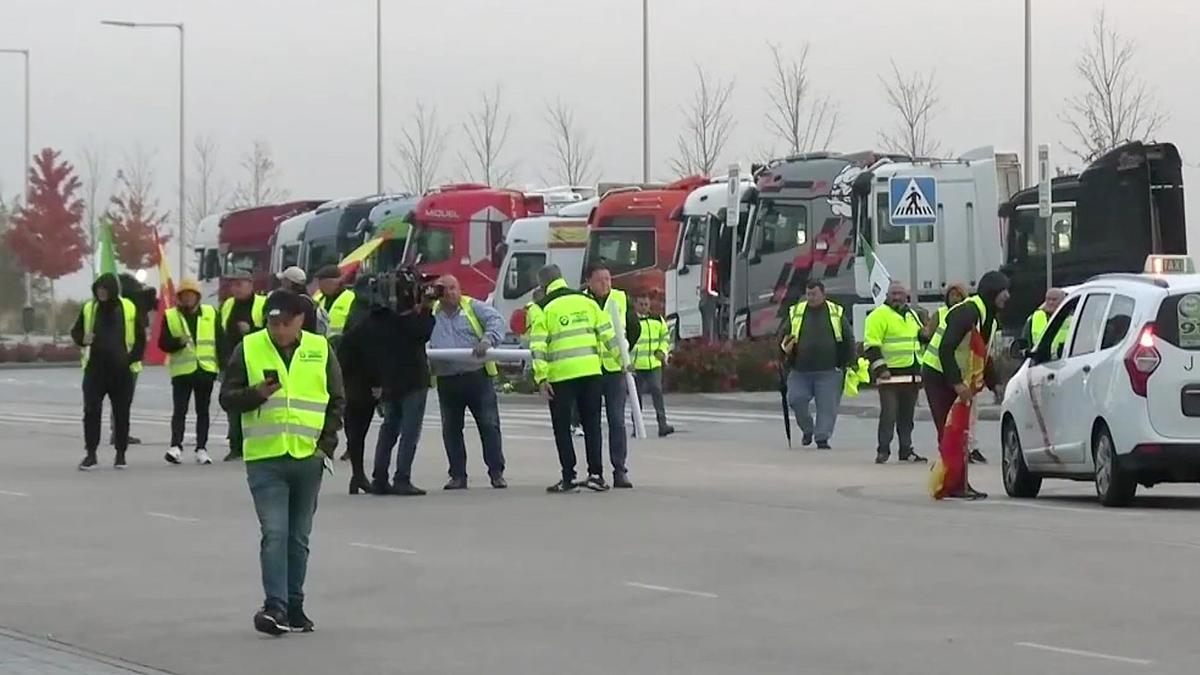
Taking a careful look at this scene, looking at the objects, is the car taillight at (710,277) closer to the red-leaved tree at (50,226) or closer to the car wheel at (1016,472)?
the car wheel at (1016,472)

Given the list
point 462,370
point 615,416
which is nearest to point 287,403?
point 462,370

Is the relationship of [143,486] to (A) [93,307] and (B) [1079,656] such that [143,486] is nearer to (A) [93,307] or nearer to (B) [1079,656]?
(A) [93,307]

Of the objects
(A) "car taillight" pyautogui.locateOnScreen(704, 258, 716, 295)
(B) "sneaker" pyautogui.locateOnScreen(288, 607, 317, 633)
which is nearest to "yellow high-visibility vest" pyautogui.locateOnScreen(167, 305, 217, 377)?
(B) "sneaker" pyautogui.locateOnScreen(288, 607, 317, 633)

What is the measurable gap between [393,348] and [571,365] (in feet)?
4.73

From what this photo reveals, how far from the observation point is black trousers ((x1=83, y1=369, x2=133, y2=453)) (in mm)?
23125

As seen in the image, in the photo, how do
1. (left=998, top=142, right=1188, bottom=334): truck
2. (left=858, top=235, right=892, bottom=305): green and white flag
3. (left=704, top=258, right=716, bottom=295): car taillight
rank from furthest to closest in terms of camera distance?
(left=704, top=258, right=716, bottom=295): car taillight, (left=858, top=235, right=892, bottom=305): green and white flag, (left=998, top=142, right=1188, bottom=334): truck

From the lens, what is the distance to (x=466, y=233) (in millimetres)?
49250

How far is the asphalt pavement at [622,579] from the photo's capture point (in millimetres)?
10883

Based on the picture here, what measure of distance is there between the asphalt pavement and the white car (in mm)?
382

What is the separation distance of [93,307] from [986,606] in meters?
13.2

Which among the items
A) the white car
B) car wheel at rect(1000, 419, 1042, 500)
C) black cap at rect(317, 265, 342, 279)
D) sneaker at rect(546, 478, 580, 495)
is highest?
black cap at rect(317, 265, 342, 279)

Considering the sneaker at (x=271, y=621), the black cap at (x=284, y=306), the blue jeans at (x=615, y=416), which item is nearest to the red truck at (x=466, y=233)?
the blue jeans at (x=615, y=416)

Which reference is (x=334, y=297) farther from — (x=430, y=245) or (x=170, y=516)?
(x=430, y=245)

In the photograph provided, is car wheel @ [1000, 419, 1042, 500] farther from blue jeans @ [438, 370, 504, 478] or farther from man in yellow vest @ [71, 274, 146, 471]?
man in yellow vest @ [71, 274, 146, 471]
